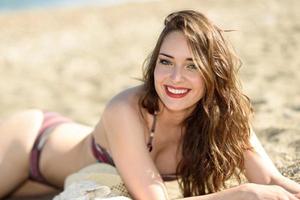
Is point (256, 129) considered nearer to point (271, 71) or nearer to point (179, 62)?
point (179, 62)

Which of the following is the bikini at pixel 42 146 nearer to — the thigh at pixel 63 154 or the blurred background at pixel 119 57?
the thigh at pixel 63 154

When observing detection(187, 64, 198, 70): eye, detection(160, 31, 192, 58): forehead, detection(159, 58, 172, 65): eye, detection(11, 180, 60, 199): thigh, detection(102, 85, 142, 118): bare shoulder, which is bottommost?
detection(11, 180, 60, 199): thigh

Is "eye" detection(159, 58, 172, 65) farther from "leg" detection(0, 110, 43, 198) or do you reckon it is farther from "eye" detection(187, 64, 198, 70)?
"leg" detection(0, 110, 43, 198)

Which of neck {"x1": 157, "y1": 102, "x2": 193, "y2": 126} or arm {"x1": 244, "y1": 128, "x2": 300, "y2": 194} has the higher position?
neck {"x1": 157, "y1": 102, "x2": 193, "y2": 126}

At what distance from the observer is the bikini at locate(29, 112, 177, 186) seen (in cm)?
307

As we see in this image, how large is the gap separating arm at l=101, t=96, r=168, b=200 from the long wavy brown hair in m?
0.13

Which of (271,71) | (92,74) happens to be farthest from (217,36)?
(92,74)

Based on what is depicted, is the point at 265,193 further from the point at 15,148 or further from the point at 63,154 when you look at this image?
the point at 15,148

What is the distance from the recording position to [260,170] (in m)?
2.86

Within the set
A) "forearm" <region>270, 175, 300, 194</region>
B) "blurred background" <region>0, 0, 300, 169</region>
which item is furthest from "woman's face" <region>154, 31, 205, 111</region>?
"blurred background" <region>0, 0, 300, 169</region>

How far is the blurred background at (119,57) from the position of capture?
4.82 metres

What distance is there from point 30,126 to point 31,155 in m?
0.18

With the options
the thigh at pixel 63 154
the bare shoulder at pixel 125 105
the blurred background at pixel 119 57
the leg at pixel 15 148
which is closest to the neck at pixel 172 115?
the bare shoulder at pixel 125 105

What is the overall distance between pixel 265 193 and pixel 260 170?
0.44 meters
